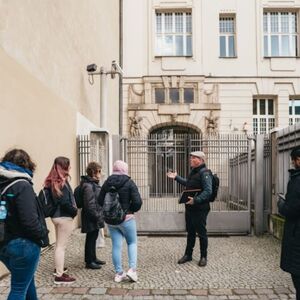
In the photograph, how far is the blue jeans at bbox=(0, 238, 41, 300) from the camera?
373 cm

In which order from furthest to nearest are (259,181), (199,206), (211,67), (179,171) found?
1. (211,67)
2. (179,171)
3. (259,181)
4. (199,206)

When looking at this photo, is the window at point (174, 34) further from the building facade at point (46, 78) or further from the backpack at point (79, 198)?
the backpack at point (79, 198)

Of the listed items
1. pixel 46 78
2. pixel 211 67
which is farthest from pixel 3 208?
pixel 211 67

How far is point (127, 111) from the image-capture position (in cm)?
1983

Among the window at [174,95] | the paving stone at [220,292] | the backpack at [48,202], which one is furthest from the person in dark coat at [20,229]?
the window at [174,95]

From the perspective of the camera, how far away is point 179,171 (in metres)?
10.7

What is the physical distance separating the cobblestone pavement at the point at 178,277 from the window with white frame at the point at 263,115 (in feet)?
40.0

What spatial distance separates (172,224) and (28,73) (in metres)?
4.59

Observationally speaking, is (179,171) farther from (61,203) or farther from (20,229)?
(20,229)

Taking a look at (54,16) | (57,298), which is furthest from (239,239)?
(54,16)

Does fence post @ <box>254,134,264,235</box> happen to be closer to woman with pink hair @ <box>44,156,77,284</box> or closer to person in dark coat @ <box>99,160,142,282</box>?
person in dark coat @ <box>99,160,142,282</box>

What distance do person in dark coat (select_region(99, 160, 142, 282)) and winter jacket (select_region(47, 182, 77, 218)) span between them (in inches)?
17.0

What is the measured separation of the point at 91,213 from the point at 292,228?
3189mm

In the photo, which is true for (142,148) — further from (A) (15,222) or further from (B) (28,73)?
(A) (15,222)
